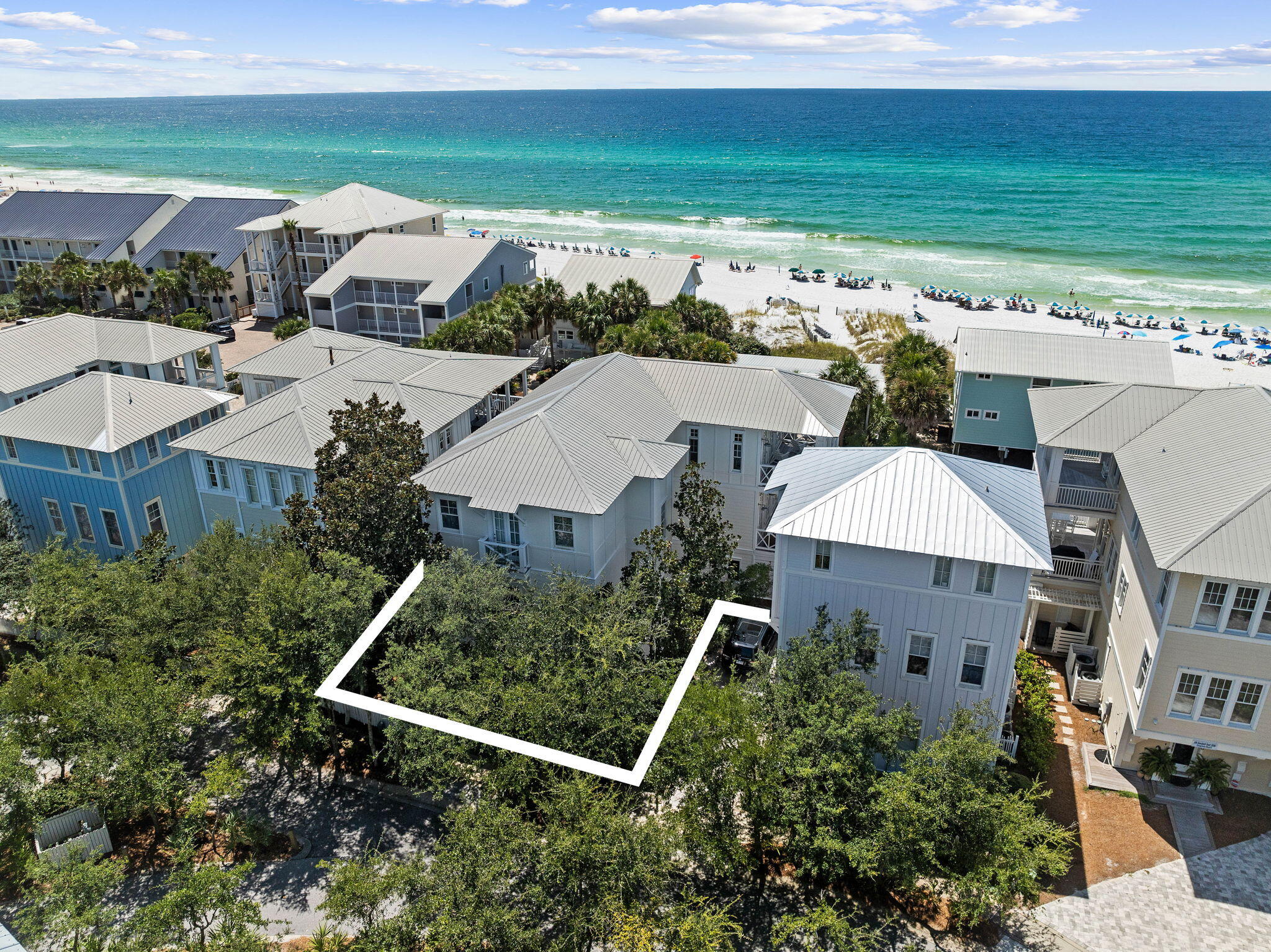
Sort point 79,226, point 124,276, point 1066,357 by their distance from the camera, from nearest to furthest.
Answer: point 1066,357
point 124,276
point 79,226

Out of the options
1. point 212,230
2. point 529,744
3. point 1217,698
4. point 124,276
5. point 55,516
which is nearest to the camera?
point 529,744

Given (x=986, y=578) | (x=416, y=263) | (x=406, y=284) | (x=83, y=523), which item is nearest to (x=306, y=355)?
(x=83, y=523)

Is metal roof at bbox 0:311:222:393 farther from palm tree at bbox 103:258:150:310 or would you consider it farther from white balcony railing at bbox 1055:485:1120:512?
white balcony railing at bbox 1055:485:1120:512

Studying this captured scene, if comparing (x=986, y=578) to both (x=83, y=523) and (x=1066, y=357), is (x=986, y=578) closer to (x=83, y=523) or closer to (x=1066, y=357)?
(x=1066, y=357)

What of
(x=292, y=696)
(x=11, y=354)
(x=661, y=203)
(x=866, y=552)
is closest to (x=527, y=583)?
(x=292, y=696)

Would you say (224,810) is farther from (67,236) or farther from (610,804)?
(67,236)

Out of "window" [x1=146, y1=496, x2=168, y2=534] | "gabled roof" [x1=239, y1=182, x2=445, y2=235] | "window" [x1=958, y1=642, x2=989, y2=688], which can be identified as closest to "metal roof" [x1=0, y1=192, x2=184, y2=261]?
"gabled roof" [x1=239, y1=182, x2=445, y2=235]

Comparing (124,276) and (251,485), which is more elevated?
(124,276)

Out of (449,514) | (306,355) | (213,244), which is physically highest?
(213,244)
